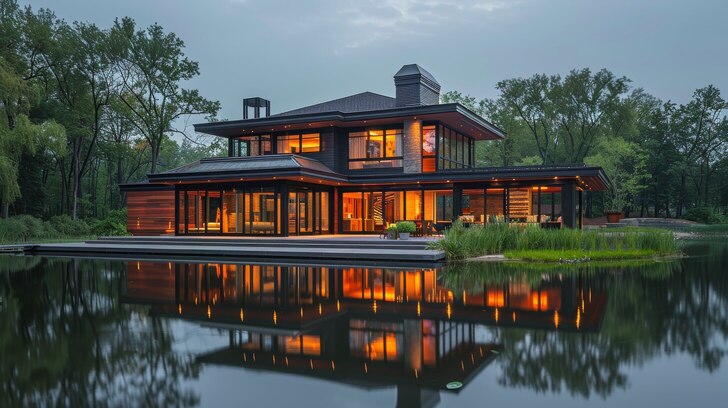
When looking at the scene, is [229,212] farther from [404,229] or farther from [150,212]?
[404,229]

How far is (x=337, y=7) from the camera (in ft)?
325

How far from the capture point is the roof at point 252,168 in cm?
2094

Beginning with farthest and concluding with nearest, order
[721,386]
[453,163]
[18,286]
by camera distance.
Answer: [453,163]
[18,286]
[721,386]

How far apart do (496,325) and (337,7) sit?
10049 centimetres

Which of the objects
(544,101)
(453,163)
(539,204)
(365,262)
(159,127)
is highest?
(544,101)

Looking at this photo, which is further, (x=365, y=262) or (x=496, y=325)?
(x=365, y=262)

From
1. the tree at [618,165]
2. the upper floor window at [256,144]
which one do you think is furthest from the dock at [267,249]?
the tree at [618,165]

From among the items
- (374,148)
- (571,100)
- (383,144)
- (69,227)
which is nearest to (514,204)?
(383,144)

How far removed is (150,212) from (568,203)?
1989 centimetres

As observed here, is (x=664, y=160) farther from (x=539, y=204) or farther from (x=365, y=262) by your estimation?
(x=365, y=262)

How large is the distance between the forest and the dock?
730cm

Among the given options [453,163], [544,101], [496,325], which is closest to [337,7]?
[544,101]

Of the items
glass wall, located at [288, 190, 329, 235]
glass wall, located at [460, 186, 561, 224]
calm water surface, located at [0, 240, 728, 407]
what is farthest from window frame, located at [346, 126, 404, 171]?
calm water surface, located at [0, 240, 728, 407]

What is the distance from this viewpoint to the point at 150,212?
27.0 meters
